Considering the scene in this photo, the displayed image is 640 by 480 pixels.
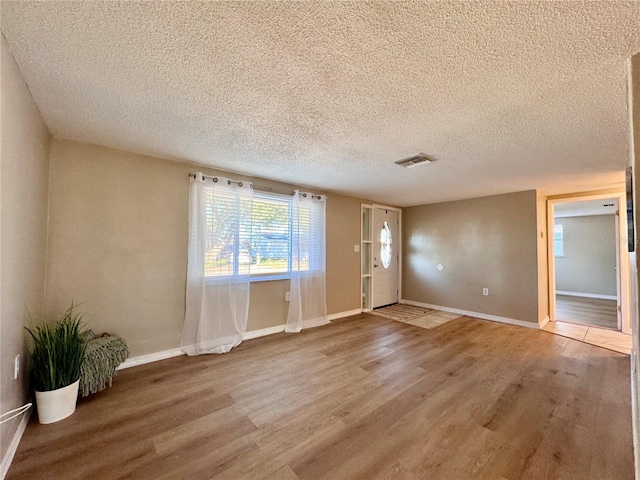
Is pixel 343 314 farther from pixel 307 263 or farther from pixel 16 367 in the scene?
pixel 16 367

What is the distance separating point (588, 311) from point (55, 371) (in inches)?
315

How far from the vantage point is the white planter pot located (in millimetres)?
1734

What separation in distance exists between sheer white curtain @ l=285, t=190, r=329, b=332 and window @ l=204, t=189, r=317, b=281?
0.02 metres

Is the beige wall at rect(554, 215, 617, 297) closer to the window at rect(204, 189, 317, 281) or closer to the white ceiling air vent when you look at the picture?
the white ceiling air vent

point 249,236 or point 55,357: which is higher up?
point 249,236

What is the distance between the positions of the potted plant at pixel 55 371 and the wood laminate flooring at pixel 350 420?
0.37 ft

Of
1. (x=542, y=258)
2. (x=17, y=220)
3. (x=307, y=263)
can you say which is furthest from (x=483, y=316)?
(x=17, y=220)

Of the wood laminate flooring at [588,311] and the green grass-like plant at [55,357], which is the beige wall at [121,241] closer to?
the green grass-like plant at [55,357]

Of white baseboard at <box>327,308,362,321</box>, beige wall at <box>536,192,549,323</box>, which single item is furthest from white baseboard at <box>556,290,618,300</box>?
white baseboard at <box>327,308,362,321</box>

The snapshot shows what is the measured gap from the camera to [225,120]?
6.51 feet

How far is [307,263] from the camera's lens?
13.0 feet

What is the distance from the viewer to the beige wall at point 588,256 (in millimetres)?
6320

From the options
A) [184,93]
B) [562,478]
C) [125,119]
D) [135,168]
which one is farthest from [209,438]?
[135,168]

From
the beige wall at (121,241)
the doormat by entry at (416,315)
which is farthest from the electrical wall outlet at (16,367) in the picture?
the doormat by entry at (416,315)
